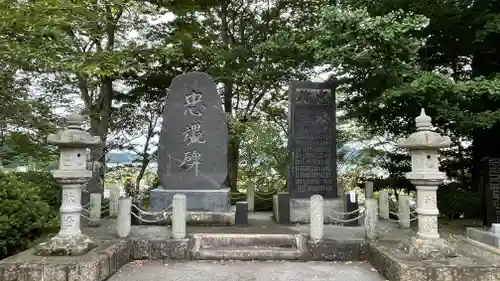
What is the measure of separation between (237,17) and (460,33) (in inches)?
312

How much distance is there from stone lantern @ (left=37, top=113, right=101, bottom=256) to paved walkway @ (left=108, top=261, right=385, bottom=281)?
0.87m

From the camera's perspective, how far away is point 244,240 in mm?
7660

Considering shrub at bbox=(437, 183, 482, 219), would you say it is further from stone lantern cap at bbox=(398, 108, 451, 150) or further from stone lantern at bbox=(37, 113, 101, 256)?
stone lantern at bbox=(37, 113, 101, 256)

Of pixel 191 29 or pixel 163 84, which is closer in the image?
pixel 191 29

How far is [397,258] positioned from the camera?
18.7ft

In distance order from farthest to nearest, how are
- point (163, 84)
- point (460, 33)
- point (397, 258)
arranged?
1. point (163, 84)
2. point (460, 33)
3. point (397, 258)

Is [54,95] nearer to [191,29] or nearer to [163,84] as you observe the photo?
[163,84]

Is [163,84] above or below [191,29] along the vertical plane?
below

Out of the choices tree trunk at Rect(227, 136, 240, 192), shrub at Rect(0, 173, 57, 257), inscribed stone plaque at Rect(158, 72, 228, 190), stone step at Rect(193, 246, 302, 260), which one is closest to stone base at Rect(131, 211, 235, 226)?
inscribed stone plaque at Rect(158, 72, 228, 190)

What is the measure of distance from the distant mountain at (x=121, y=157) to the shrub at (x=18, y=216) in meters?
8.18

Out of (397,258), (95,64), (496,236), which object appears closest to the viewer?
(397,258)

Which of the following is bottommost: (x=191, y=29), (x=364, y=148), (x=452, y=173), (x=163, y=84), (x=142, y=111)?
(x=452, y=173)

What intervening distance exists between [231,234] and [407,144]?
3.91 meters

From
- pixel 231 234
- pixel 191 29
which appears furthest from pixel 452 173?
pixel 191 29
